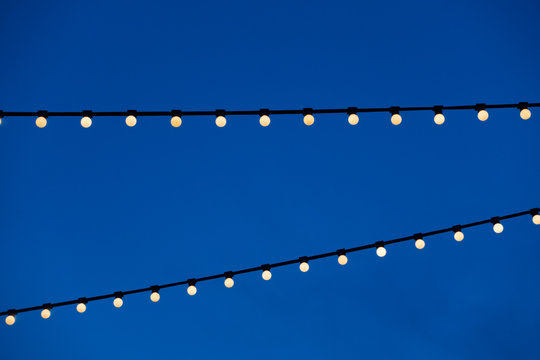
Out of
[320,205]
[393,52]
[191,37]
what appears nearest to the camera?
[191,37]

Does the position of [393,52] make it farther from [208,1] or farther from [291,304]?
[291,304]

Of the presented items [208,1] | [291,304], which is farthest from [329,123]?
[291,304]

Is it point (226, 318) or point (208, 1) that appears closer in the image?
point (208, 1)

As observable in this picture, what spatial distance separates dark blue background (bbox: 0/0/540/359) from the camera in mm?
8672

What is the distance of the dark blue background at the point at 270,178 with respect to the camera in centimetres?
867

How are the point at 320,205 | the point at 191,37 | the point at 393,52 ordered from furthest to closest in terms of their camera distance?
the point at 320,205 < the point at 393,52 < the point at 191,37

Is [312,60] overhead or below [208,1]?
below

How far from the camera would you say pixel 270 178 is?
9.93 meters

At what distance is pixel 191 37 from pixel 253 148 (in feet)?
8.37

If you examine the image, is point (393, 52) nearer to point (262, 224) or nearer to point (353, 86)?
point (353, 86)

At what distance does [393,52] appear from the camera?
930cm

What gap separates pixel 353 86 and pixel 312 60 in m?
1.10

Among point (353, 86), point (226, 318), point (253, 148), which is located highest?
point (353, 86)

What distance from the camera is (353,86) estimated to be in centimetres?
943
